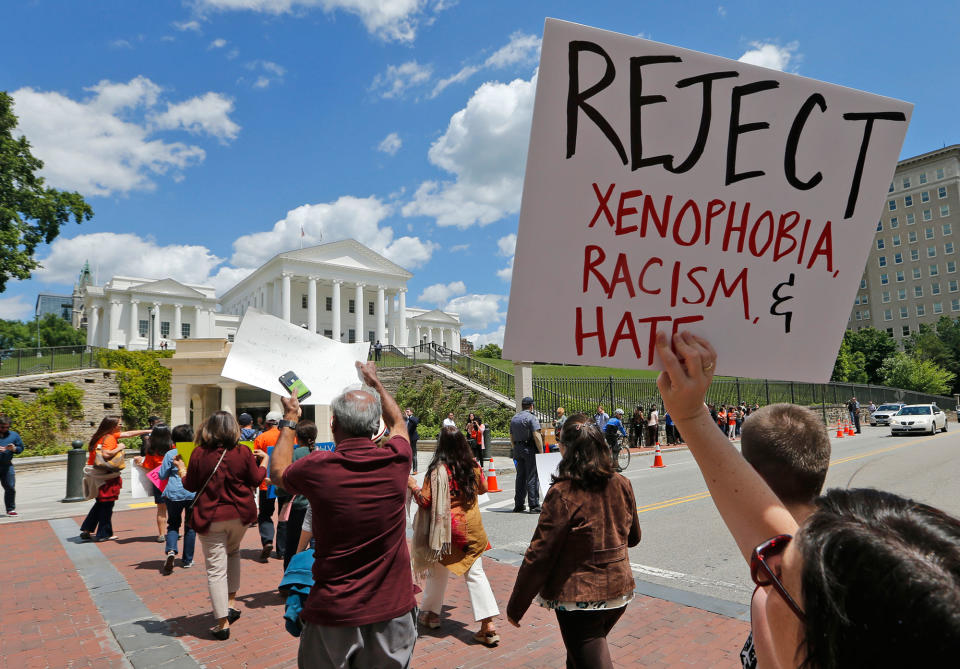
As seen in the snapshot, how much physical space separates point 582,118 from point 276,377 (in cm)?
325

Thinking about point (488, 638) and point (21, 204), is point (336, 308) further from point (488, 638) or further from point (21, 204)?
point (488, 638)

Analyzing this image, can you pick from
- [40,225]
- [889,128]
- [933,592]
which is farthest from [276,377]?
[40,225]

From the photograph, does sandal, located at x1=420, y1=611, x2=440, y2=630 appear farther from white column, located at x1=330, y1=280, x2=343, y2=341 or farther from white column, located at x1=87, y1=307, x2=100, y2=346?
white column, located at x1=87, y1=307, x2=100, y2=346

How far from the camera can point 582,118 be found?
1700 mm

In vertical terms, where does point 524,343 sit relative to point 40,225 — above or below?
below

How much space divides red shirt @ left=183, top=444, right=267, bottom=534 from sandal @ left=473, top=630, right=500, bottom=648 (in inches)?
84.9

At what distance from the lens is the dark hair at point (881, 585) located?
707 mm

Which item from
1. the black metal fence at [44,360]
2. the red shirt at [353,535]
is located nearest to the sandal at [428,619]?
the red shirt at [353,535]

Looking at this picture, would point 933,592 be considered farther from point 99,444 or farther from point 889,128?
point 99,444

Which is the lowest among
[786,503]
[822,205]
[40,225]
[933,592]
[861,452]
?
[861,452]

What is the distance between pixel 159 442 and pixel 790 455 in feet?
27.8

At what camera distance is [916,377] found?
55.3m

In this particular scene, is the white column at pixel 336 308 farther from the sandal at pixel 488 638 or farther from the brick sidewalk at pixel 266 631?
the sandal at pixel 488 638

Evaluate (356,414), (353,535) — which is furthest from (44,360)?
(353,535)
